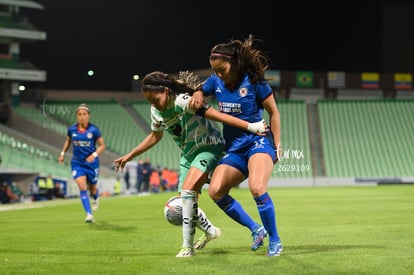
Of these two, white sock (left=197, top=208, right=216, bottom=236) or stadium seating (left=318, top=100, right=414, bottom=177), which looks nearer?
white sock (left=197, top=208, right=216, bottom=236)

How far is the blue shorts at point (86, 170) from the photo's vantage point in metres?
14.7

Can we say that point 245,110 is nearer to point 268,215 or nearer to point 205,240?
point 268,215

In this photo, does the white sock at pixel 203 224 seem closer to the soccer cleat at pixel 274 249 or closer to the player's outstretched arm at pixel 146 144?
the player's outstretched arm at pixel 146 144

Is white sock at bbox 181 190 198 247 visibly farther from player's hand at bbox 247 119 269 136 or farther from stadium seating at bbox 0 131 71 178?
stadium seating at bbox 0 131 71 178

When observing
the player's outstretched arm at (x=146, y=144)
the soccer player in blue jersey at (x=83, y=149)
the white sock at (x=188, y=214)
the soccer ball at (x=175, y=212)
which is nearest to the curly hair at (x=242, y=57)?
the player's outstretched arm at (x=146, y=144)

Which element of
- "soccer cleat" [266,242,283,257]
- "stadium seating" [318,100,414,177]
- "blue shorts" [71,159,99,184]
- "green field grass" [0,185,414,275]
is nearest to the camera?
"green field grass" [0,185,414,275]

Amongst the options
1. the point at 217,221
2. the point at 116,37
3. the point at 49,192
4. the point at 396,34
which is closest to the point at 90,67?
the point at 116,37

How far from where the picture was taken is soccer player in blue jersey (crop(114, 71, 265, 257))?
24.6 ft

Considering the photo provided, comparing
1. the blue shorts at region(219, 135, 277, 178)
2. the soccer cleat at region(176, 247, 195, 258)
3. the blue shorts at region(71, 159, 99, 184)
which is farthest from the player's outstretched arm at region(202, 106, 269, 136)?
the blue shorts at region(71, 159, 99, 184)

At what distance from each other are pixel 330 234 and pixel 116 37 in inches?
1401

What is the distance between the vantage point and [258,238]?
26.3 ft

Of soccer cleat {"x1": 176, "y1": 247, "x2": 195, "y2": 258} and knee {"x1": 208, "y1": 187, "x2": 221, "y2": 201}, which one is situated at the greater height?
knee {"x1": 208, "y1": 187, "x2": 221, "y2": 201}

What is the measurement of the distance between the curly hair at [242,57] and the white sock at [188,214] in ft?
4.92

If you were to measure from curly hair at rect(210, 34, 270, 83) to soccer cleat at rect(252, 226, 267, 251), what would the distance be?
189cm
